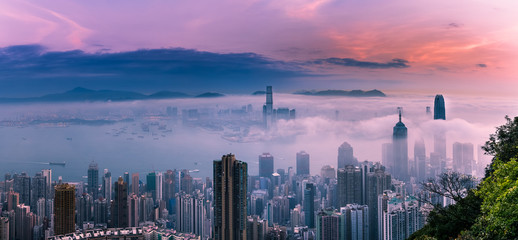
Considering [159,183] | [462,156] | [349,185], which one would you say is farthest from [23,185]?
[462,156]

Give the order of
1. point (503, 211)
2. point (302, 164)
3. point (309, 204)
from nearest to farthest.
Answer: point (503, 211), point (309, 204), point (302, 164)

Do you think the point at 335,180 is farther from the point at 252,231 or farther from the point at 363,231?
the point at 252,231

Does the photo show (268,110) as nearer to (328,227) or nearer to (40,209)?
(328,227)

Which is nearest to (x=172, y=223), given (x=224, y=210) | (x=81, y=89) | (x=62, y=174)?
(x=224, y=210)

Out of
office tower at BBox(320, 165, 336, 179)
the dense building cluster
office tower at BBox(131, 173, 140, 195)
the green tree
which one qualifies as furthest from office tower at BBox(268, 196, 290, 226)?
the green tree

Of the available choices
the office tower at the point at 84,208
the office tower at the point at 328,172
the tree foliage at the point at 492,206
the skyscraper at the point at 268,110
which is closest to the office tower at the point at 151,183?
the office tower at the point at 84,208

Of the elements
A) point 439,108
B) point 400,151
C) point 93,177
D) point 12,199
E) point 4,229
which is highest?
point 439,108
